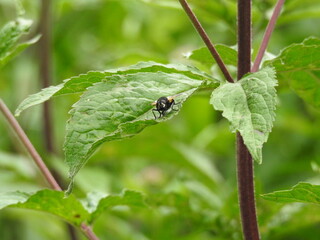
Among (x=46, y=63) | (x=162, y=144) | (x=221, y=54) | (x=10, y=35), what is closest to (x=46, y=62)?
(x=46, y=63)

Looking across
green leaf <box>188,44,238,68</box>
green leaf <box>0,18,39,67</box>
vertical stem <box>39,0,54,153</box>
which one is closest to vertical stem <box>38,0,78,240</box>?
vertical stem <box>39,0,54,153</box>

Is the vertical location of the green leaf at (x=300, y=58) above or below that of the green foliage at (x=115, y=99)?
below

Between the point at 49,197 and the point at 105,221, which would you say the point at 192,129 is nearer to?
the point at 105,221

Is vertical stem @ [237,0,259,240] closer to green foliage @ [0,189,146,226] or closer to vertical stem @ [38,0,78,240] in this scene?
green foliage @ [0,189,146,226]

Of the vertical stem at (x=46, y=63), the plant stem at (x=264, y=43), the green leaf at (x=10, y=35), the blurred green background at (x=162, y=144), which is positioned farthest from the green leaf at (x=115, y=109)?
the vertical stem at (x=46, y=63)

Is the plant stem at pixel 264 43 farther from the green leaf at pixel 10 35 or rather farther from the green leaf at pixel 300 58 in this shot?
the green leaf at pixel 10 35

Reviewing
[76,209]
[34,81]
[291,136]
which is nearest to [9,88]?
[34,81]
